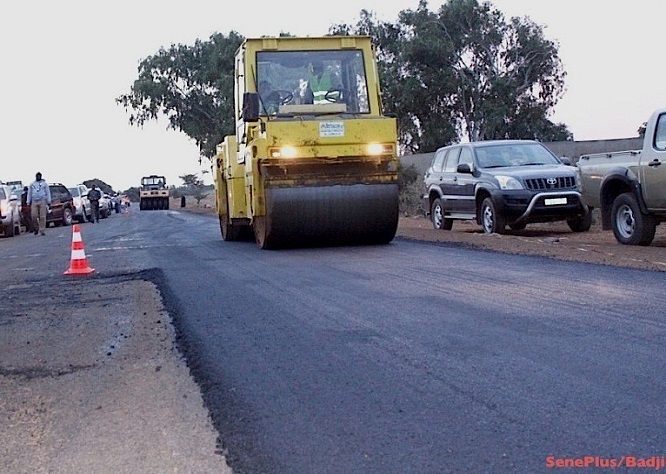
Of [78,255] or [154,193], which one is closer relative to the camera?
[78,255]

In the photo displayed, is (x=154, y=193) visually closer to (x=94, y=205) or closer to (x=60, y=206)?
(x=94, y=205)

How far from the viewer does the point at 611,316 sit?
25.3ft

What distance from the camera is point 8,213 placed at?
28.8 m

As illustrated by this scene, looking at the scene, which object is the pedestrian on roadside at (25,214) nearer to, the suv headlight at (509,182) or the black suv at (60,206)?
the black suv at (60,206)

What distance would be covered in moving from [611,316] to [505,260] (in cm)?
484

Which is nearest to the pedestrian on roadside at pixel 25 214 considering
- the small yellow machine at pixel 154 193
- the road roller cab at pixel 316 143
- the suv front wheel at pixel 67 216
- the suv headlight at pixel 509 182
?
the suv front wheel at pixel 67 216

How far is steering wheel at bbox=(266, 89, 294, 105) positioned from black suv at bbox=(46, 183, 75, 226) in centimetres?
2158

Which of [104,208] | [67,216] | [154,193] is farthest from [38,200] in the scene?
[154,193]

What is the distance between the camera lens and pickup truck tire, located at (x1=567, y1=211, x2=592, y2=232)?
61.2 ft

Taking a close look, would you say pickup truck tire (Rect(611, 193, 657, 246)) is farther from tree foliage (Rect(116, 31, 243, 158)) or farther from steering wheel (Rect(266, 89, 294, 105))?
tree foliage (Rect(116, 31, 243, 158))

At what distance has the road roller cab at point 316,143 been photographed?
14.8 m

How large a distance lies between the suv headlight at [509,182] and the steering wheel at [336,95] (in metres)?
3.74

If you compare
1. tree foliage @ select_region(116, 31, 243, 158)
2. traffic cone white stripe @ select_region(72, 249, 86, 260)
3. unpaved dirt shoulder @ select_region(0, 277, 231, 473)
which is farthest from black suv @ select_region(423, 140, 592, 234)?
tree foliage @ select_region(116, 31, 243, 158)

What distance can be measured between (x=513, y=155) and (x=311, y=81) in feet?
16.7
